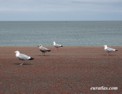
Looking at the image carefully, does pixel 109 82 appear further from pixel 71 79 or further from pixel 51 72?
pixel 51 72

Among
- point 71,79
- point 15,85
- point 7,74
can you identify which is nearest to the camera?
A: point 15,85

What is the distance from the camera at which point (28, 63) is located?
87.0 feet

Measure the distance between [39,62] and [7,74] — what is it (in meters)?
5.84

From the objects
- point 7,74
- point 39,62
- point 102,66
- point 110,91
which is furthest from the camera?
point 39,62

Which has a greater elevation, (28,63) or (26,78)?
(28,63)

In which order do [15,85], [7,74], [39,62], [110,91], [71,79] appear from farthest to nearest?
[39,62] → [7,74] → [71,79] → [15,85] → [110,91]

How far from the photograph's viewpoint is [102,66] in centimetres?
2502

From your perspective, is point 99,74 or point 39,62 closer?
point 99,74

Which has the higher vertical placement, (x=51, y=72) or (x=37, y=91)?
(x=51, y=72)

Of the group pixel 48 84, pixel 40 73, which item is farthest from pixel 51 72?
pixel 48 84

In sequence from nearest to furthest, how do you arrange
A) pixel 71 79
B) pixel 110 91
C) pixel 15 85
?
pixel 110 91
pixel 15 85
pixel 71 79

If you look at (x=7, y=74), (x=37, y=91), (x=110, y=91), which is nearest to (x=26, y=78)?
(x=7, y=74)

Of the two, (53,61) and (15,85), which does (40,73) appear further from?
(53,61)

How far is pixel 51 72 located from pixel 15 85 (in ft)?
14.0
